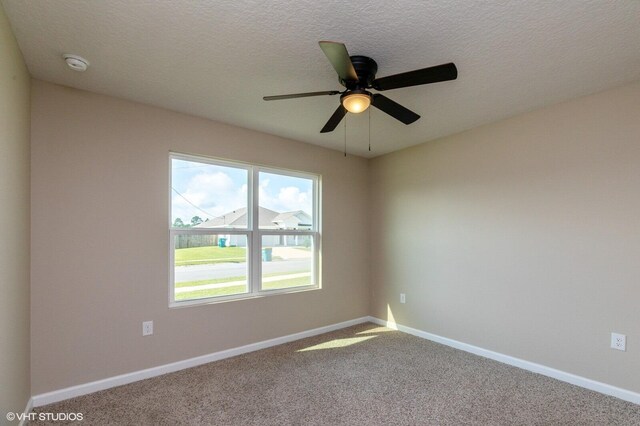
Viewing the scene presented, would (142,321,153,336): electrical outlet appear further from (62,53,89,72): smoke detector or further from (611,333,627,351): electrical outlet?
(611,333,627,351): electrical outlet

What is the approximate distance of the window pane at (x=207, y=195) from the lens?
122 inches

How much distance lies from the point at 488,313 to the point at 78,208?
12.7 ft

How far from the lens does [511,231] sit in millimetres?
3148

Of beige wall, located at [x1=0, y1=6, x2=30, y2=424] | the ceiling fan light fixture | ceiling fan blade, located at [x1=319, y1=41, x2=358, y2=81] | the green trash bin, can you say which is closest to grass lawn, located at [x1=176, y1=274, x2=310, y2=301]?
the green trash bin

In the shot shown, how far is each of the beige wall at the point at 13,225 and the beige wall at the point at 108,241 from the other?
16 centimetres

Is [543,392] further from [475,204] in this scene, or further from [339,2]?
[339,2]

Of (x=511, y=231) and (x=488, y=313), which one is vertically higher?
(x=511, y=231)

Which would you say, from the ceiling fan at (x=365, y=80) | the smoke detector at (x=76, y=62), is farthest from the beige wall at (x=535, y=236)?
the smoke detector at (x=76, y=62)

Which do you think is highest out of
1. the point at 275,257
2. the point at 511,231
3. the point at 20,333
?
the point at 511,231

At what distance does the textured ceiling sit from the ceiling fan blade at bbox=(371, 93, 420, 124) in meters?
0.29

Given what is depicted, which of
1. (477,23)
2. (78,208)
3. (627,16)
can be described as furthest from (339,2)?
(78,208)

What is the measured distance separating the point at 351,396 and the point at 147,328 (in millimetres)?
1837

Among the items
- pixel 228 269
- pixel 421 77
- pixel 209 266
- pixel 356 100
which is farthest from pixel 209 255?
pixel 421 77

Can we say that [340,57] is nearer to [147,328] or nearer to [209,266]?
[209,266]
